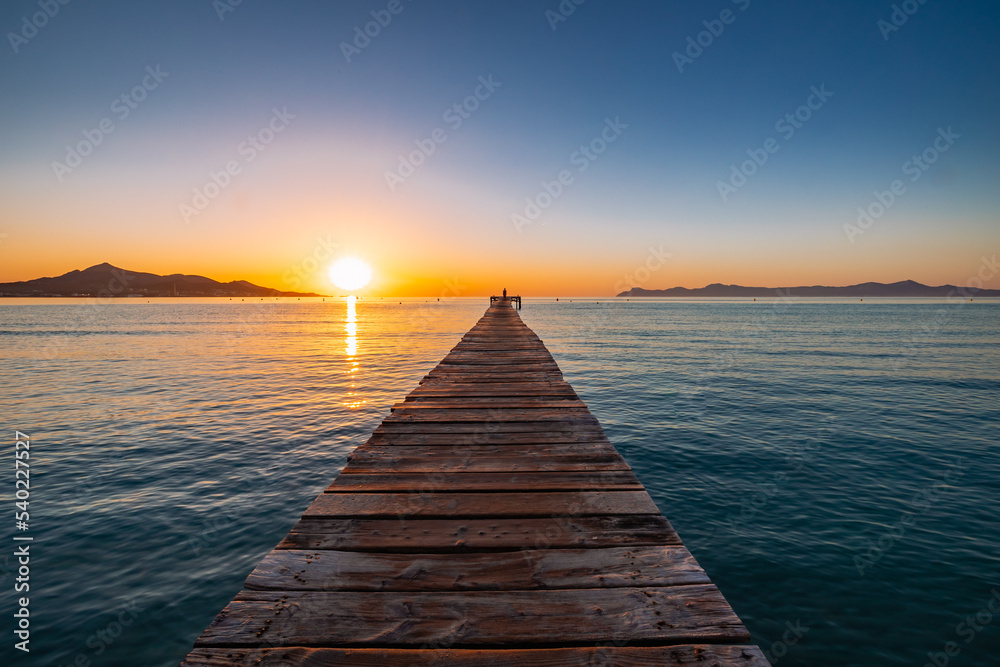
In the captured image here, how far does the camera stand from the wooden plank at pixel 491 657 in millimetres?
1781

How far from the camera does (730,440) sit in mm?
11109

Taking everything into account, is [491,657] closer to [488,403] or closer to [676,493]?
[488,403]

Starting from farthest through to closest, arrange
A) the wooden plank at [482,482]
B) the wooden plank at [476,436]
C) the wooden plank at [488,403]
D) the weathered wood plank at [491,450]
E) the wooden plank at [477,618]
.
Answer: the wooden plank at [488,403], the wooden plank at [476,436], the weathered wood plank at [491,450], the wooden plank at [482,482], the wooden plank at [477,618]

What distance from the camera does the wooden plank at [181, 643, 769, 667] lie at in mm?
1781

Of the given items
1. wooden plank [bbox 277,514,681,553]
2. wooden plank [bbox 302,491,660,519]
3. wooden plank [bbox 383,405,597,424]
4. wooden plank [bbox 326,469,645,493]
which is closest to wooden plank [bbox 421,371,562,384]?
wooden plank [bbox 383,405,597,424]

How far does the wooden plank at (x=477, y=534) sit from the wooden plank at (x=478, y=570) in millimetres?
66

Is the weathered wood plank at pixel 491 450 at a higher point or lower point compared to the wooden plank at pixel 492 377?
lower

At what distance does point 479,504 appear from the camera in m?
3.30

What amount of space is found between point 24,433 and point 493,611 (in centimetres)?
1602

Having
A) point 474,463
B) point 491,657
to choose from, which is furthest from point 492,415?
point 491,657

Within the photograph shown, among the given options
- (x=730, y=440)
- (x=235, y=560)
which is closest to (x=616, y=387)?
(x=730, y=440)

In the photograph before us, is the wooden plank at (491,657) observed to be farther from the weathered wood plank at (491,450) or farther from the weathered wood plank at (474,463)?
the weathered wood plank at (491,450)

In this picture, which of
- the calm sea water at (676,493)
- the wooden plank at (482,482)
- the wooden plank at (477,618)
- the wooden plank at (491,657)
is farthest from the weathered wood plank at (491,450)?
the calm sea water at (676,493)

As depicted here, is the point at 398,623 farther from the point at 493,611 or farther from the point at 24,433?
the point at 24,433
